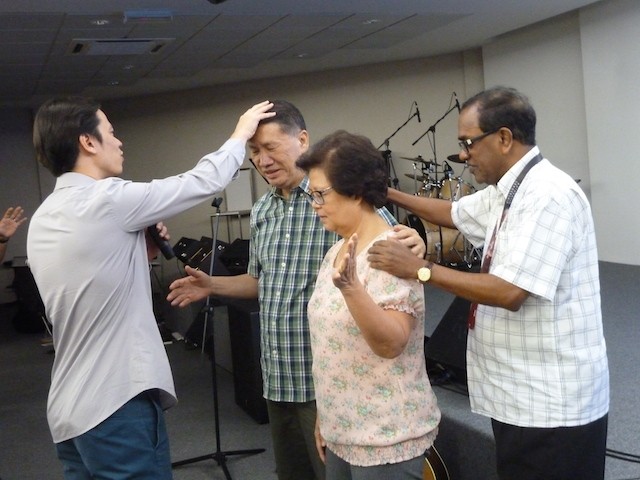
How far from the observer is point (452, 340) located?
3.05 metres

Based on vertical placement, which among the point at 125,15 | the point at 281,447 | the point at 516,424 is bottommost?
the point at 281,447

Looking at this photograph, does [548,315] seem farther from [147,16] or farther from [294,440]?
[147,16]

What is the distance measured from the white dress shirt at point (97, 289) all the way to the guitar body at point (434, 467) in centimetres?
127

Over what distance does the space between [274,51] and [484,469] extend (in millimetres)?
6190

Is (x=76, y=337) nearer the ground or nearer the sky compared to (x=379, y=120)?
nearer the ground

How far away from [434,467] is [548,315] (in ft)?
4.15

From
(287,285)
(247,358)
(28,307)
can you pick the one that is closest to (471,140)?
(287,285)

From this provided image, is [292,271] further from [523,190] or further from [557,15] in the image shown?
[557,15]

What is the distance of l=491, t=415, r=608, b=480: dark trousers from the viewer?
1.58 m

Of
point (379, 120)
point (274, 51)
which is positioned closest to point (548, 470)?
point (274, 51)

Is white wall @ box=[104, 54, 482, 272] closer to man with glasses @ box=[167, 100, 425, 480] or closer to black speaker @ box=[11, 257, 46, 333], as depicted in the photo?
black speaker @ box=[11, 257, 46, 333]

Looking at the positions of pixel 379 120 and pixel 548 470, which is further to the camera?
pixel 379 120

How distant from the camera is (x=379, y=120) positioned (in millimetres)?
9727

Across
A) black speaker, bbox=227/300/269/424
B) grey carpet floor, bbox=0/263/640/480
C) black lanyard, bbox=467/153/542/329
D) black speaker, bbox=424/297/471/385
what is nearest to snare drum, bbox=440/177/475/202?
grey carpet floor, bbox=0/263/640/480
